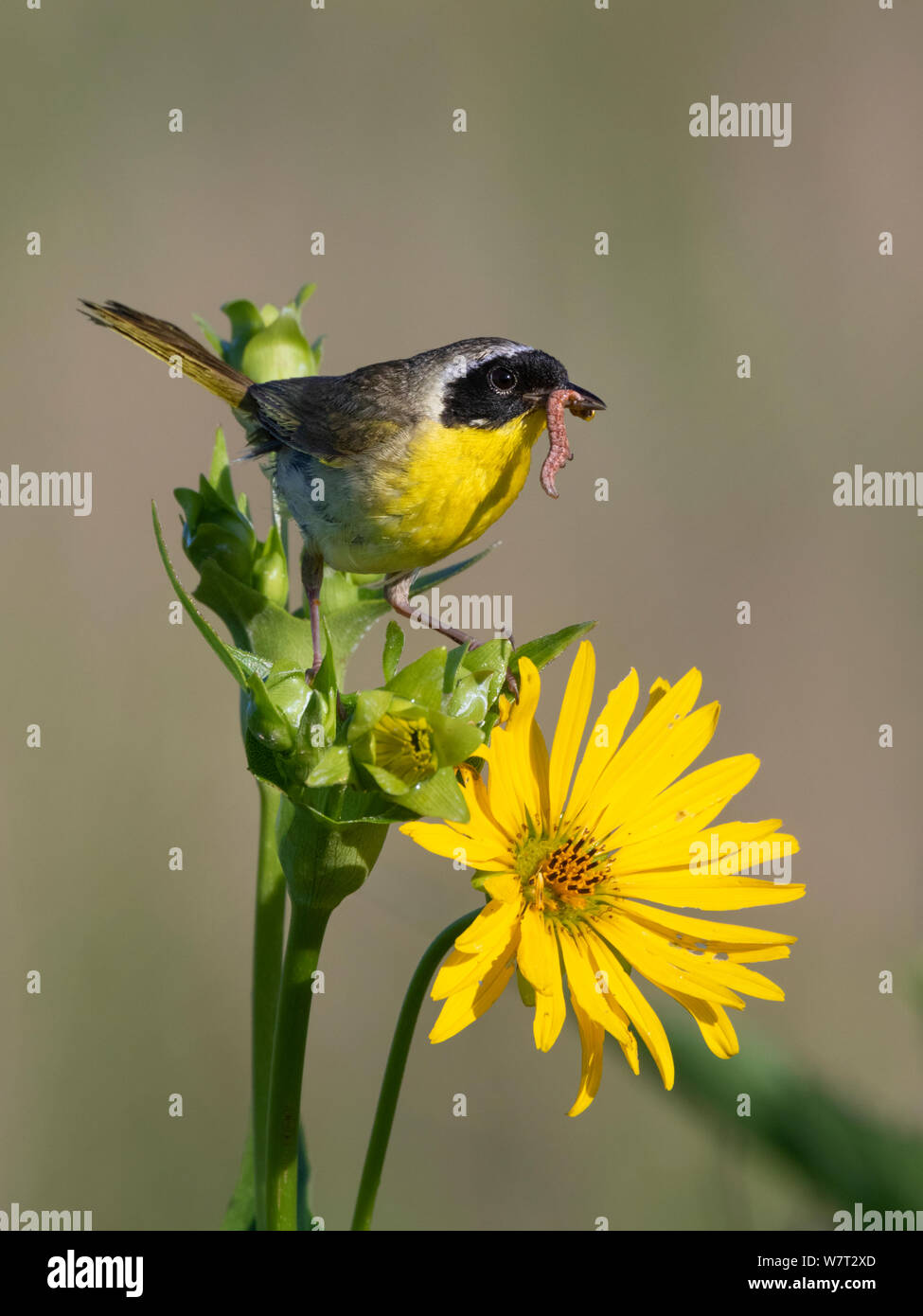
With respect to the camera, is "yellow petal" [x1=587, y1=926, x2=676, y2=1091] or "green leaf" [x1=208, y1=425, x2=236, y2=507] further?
"green leaf" [x1=208, y1=425, x2=236, y2=507]

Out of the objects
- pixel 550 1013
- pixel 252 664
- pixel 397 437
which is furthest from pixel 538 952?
pixel 397 437

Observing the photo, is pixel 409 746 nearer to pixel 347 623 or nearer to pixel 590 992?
pixel 590 992

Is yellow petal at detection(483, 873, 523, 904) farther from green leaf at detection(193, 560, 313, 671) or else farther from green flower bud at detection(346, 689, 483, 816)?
green leaf at detection(193, 560, 313, 671)

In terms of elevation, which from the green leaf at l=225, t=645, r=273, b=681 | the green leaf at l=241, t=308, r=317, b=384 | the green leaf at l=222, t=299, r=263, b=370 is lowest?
the green leaf at l=225, t=645, r=273, b=681

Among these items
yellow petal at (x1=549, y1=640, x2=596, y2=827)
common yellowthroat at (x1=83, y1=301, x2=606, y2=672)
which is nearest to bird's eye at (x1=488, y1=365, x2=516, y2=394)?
common yellowthroat at (x1=83, y1=301, x2=606, y2=672)

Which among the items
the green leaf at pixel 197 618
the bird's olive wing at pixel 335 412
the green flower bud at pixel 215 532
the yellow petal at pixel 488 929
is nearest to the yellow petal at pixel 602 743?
the yellow petal at pixel 488 929

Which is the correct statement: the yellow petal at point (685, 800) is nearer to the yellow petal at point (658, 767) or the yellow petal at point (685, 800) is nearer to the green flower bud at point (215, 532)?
the yellow petal at point (658, 767)
